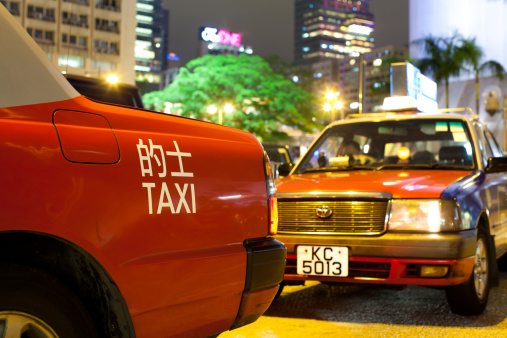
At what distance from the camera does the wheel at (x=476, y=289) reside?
4785mm

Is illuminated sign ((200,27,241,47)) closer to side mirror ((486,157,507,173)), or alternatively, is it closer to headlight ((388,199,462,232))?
side mirror ((486,157,507,173))

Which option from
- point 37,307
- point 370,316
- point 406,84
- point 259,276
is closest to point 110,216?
point 37,307

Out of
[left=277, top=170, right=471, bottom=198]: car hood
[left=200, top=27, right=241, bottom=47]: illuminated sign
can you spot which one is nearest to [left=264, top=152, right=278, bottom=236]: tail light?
[left=277, top=170, right=471, bottom=198]: car hood

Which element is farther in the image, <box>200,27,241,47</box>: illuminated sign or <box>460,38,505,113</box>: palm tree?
<box>200,27,241,47</box>: illuminated sign

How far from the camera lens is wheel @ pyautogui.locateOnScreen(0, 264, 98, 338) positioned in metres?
2.04

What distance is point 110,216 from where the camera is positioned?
2238mm

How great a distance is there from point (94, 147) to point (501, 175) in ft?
17.1

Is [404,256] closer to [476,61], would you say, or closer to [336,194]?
[336,194]

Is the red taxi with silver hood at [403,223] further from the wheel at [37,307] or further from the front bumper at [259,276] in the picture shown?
the wheel at [37,307]

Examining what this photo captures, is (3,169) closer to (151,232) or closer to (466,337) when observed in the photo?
(151,232)

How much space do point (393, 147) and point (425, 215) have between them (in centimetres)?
160

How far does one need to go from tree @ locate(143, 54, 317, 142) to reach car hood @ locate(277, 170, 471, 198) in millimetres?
34011

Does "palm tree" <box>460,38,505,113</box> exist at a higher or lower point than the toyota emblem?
higher

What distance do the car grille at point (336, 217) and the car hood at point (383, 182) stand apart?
10 centimetres
